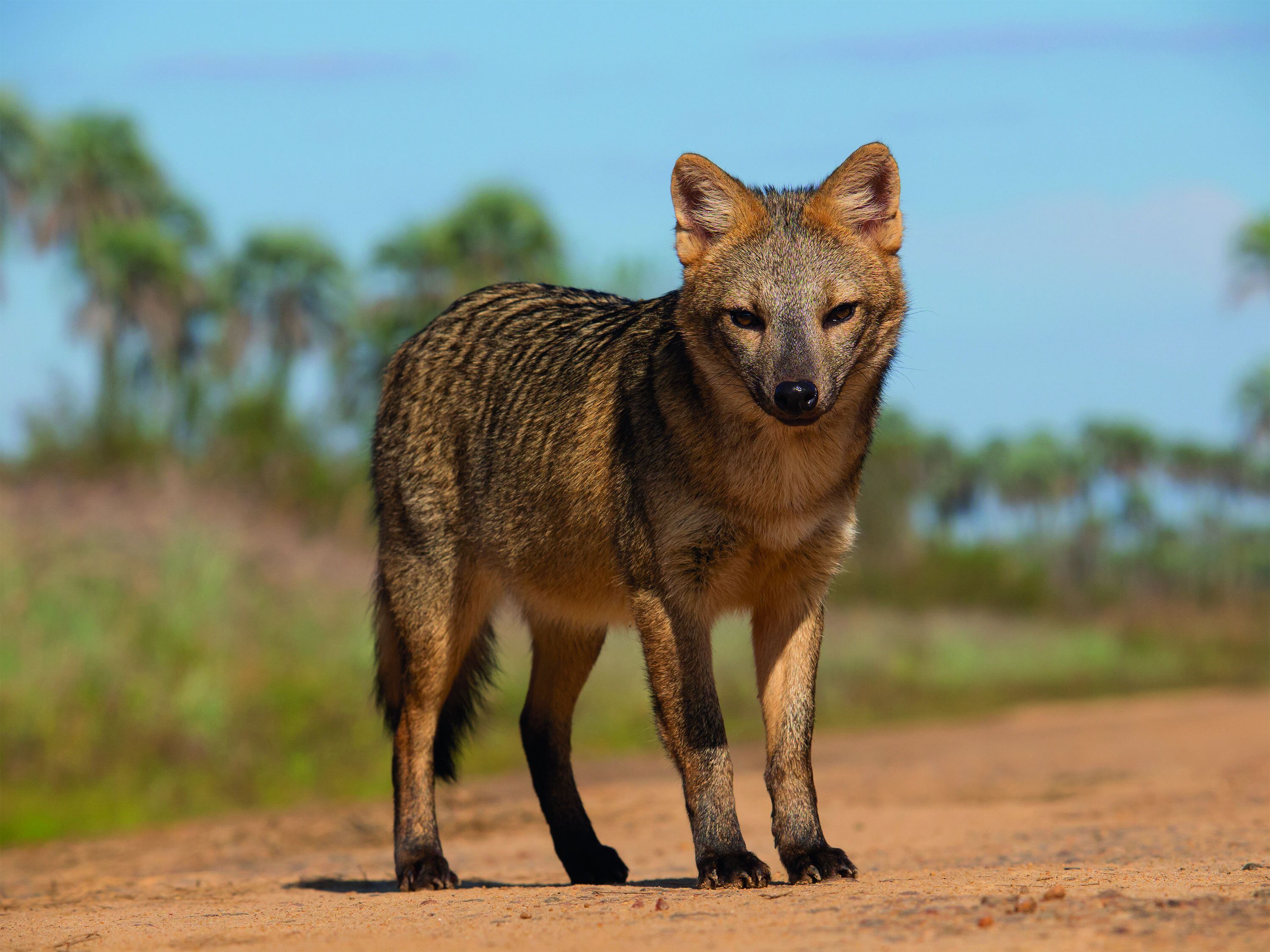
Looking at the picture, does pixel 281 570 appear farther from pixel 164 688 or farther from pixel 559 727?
pixel 559 727

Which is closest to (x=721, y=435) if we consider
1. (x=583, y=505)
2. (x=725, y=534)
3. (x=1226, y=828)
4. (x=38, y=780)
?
(x=725, y=534)

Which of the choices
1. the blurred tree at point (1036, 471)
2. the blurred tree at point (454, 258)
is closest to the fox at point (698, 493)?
the blurred tree at point (454, 258)

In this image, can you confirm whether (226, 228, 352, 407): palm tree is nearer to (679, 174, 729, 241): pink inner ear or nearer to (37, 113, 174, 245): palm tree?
(37, 113, 174, 245): palm tree

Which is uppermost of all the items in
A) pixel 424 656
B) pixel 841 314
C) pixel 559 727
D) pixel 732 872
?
pixel 841 314

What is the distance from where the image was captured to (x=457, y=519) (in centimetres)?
668

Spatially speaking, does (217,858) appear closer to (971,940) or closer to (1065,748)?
(971,940)

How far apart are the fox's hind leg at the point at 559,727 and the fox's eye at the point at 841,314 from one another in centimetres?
222

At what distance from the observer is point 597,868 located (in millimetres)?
6551

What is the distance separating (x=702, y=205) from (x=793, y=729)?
203cm

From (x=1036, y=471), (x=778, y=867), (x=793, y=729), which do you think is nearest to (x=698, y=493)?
(x=793, y=729)

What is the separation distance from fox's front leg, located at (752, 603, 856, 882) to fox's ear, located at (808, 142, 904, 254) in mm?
1458

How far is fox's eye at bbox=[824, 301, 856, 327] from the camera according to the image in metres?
5.19

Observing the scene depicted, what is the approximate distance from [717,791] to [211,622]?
923 cm

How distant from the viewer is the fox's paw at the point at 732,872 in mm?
4996
